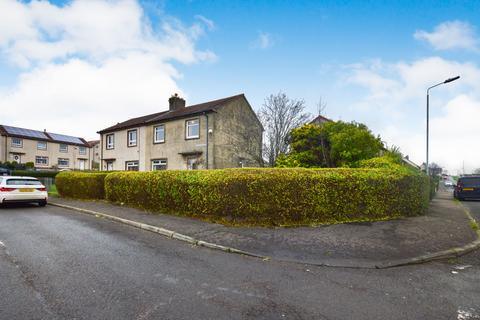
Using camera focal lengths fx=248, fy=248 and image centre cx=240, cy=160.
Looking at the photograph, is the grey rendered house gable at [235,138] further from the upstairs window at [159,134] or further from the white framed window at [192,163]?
the upstairs window at [159,134]

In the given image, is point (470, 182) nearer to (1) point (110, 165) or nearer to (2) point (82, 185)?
(2) point (82, 185)

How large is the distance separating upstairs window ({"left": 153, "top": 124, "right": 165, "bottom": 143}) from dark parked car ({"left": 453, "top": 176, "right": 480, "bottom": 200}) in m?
23.4

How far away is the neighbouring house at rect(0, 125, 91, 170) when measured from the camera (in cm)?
3941

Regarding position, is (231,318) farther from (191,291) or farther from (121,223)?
(121,223)

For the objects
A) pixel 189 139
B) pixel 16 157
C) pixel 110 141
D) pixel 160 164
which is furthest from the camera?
pixel 16 157

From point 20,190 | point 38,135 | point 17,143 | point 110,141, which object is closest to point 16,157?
point 17,143

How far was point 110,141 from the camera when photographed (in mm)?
26094

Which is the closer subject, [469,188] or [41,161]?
[469,188]

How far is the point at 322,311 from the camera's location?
10.0ft

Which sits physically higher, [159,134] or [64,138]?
[64,138]

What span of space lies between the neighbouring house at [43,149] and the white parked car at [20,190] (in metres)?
38.2

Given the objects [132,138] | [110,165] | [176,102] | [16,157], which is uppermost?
[176,102]

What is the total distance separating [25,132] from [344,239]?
5413 cm

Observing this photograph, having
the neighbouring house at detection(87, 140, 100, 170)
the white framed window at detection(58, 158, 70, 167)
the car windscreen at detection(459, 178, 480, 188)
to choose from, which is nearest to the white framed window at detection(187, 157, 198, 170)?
the car windscreen at detection(459, 178, 480, 188)
